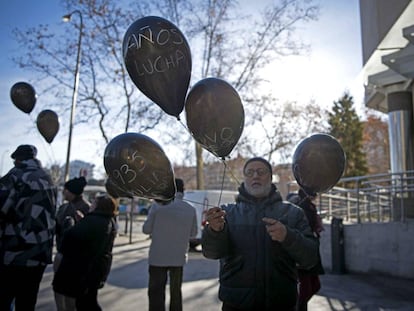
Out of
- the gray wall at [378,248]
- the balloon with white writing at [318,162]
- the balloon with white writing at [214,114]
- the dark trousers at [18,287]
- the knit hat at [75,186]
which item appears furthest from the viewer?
the gray wall at [378,248]

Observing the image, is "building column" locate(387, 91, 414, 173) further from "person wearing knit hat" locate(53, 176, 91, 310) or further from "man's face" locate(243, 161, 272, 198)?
"man's face" locate(243, 161, 272, 198)

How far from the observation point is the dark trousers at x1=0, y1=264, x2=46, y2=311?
3.24 meters

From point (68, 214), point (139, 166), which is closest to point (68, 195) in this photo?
point (68, 214)

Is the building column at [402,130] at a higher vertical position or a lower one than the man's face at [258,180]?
higher

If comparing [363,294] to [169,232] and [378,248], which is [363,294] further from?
[169,232]

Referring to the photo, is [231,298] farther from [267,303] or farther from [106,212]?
[106,212]

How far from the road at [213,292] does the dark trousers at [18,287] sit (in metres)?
2.33

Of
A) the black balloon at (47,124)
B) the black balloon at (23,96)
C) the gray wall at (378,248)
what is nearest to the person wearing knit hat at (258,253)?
the black balloon at (47,124)

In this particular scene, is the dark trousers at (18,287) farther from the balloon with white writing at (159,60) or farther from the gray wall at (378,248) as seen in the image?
the gray wall at (378,248)

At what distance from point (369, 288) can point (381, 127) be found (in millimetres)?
33979

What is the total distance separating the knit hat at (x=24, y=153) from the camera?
3633 mm

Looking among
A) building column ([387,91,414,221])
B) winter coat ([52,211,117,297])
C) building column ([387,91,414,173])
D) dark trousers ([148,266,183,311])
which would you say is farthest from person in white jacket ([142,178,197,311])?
building column ([387,91,414,173])

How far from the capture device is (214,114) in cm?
276

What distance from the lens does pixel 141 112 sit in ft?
54.2
